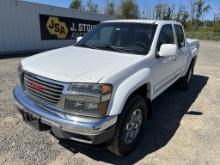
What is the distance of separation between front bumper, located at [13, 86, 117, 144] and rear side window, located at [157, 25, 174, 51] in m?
1.97

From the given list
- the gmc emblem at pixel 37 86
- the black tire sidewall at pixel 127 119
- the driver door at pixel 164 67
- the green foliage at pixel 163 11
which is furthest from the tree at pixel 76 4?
the black tire sidewall at pixel 127 119

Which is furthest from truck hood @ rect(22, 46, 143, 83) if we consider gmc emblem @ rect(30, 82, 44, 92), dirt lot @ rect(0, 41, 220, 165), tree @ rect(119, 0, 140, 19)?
tree @ rect(119, 0, 140, 19)

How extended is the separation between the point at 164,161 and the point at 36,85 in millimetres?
2069

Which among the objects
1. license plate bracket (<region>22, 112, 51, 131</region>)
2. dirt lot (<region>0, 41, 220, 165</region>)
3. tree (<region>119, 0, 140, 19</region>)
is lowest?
dirt lot (<region>0, 41, 220, 165</region>)

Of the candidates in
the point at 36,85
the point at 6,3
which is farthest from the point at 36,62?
the point at 6,3

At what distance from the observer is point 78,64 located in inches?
128

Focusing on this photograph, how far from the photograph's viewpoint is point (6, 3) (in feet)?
37.0

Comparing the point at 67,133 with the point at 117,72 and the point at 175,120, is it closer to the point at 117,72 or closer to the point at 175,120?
the point at 117,72

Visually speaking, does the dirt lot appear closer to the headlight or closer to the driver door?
the driver door

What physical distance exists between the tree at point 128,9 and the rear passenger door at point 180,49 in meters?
38.9

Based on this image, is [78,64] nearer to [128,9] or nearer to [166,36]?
[166,36]

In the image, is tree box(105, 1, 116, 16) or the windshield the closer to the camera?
the windshield

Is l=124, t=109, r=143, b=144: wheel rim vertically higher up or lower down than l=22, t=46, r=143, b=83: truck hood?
lower down

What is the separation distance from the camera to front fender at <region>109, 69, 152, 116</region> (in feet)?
9.30
